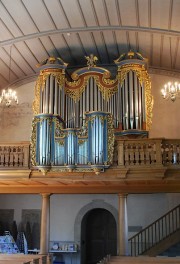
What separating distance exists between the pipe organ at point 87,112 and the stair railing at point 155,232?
428 cm

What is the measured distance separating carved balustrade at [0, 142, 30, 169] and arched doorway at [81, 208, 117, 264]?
575 cm

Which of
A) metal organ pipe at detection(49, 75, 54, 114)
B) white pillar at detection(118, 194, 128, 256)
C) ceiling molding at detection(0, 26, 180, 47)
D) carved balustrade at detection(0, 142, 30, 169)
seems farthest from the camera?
metal organ pipe at detection(49, 75, 54, 114)

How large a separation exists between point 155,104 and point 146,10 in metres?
5.04

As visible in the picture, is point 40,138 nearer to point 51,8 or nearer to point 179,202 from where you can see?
point 51,8

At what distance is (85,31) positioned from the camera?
42.2ft

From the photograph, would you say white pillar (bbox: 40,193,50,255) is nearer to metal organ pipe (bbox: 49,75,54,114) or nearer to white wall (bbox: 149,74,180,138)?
metal organ pipe (bbox: 49,75,54,114)

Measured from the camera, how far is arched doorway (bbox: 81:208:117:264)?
16641 mm

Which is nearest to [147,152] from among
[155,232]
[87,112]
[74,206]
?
[87,112]

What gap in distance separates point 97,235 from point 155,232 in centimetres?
277

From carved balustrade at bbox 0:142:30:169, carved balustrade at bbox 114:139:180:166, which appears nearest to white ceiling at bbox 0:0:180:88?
carved balustrade at bbox 114:139:180:166

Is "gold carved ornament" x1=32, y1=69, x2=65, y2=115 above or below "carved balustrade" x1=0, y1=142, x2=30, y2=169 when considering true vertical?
above

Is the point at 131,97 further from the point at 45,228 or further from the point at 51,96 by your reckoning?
the point at 45,228

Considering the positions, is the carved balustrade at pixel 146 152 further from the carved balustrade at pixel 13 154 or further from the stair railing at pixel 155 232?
the stair railing at pixel 155 232

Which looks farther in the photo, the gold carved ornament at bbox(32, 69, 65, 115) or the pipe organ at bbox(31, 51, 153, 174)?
the gold carved ornament at bbox(32, 69, 65, 115)
